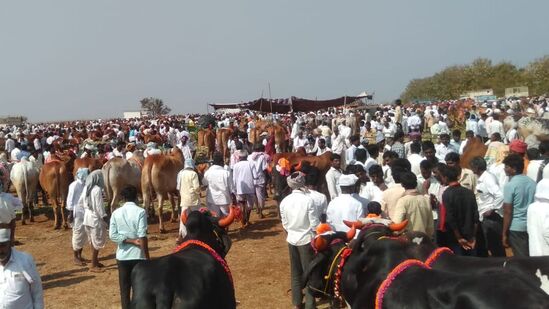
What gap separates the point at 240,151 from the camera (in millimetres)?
11000

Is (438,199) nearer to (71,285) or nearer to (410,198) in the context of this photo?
(410,198)

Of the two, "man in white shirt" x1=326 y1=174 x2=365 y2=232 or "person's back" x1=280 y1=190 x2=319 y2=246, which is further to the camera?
"person's back" x1=280 y1=190 x2=319 y2=246

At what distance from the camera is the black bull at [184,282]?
3471 millimetres

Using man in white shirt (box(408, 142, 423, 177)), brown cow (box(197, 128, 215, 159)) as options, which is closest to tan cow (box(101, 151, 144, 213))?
man in white shirt (box(408, 142, 423, 177))

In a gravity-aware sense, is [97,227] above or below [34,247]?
above

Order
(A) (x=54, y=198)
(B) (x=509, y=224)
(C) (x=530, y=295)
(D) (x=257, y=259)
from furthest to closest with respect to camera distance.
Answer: (A) (x=54, y=198), (D) (x=257, y=259), (B) (x=509, y=224), (C) (x=530, y=295)

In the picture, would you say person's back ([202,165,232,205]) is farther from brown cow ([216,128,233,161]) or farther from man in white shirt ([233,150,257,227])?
brown cow ([216,128,233,161])

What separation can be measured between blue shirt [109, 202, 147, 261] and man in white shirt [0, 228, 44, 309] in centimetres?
158

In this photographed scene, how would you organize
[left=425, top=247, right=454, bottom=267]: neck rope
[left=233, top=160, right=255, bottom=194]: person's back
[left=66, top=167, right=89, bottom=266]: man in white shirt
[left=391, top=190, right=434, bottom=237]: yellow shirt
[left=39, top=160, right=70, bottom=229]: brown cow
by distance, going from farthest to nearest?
1. [left=39, top=160, right=70, bottom=229]: brown cow
2. [left=233, top=160, right=255, bottom=194]: person's back
3. [left=66, top=167, right=89, bottom=266]: man in white shirt
4. [left=391, top=190, right=434, bottom=237]: yellow shirt
5. [left=425, top=247, right=454, bottom=267]: neck rope

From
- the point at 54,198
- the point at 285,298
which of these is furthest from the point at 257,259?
the point at 54,198

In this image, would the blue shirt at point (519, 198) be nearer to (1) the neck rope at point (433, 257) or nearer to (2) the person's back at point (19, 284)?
(1) the neck rope at point (433, 257)

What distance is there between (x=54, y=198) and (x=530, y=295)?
11.4 metres

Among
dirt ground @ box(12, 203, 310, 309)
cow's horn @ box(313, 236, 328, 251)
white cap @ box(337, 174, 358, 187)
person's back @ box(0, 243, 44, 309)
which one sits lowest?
dirt ground @ box(12, 203, 310, 309)

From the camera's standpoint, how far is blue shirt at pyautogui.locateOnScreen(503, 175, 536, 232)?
5656 millimetres
